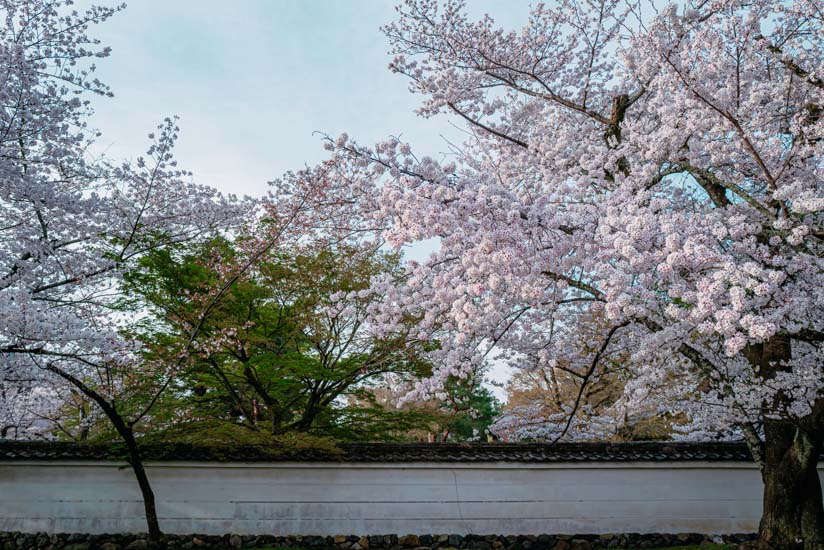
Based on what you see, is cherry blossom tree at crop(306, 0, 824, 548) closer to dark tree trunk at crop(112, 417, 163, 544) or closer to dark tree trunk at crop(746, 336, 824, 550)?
dark tree trunk at crop(746, 336, 824, 550)

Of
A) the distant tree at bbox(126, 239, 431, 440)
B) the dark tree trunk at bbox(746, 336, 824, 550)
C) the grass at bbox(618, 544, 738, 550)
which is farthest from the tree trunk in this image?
the distant tree at bbox(126, 239, 431, 440)

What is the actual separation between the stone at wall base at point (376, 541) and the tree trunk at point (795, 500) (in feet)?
2.63

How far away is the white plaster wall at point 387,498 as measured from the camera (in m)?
7.54

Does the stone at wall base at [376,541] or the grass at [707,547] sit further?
→ the grass at [707,547]

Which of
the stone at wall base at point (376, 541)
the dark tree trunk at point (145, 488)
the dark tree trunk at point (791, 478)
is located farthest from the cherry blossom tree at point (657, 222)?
the dark tree trunk at point (145, 488)

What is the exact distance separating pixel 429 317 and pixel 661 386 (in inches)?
162

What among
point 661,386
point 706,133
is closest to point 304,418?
point 661,386

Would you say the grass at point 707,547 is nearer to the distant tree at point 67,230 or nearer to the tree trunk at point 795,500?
the tree trunk at point 795,500

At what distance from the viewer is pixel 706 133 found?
6.09 m

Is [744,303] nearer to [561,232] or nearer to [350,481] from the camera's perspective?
[561,232]

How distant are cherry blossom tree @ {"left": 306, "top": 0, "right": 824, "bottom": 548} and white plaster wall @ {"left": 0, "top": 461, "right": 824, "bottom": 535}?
1.40 meters

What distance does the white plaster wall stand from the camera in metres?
7.54

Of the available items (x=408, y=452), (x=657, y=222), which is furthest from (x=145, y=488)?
(x=657, y=222)

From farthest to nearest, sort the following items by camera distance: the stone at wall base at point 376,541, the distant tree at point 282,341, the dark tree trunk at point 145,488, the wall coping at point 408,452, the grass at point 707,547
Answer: the distant tree at point 282,341 → the wall coping at point 408,452 → the grass at point 707,547 → the stone at wall base at point 376,541 → the dark tree trunk at point 145,488
